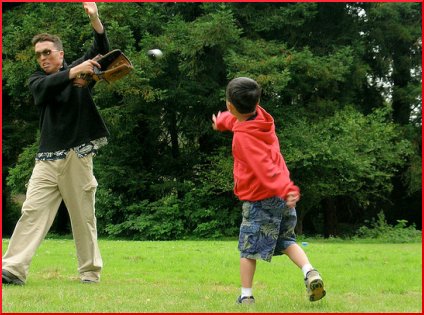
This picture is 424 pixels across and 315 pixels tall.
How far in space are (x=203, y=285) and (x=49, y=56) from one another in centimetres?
259

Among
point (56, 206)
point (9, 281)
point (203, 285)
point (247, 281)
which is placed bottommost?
point (203, 285)

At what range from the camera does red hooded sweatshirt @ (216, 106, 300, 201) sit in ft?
15.2

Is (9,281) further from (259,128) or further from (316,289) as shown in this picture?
(316,289)

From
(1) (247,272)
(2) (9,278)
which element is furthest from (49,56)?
(1) (247,272)

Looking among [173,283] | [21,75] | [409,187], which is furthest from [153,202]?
[173,283]

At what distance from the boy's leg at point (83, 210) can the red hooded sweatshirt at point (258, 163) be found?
1.75m

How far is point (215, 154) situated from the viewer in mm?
23125

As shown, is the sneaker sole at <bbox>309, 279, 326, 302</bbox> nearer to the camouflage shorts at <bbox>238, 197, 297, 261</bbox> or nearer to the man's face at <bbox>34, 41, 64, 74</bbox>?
the camouflage shorts at <bbox>238, 197, 297, 261</bbox>

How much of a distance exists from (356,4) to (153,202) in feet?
36.0

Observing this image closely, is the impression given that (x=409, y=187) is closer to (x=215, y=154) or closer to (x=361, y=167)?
(x=361, y=167)

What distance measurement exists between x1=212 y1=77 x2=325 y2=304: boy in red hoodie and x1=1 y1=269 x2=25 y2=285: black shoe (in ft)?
6.95

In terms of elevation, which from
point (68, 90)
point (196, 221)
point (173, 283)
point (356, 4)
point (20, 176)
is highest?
point (356, 4)

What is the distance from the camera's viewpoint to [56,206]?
6.03 m

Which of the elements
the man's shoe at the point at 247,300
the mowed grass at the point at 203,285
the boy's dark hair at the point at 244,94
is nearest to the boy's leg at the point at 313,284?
the mowed grass at the point at 203,285
